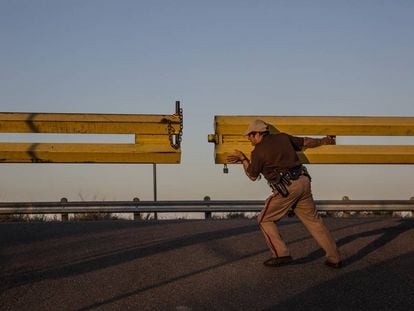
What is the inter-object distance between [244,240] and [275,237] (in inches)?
61.2

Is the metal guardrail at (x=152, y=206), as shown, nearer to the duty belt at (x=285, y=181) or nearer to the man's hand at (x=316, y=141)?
the man's hand at (x=316, y=141)

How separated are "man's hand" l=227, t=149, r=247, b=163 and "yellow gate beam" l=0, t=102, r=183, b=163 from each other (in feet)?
3.57

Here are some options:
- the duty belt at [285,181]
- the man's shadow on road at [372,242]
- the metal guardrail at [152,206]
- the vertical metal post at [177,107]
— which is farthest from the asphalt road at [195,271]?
the metal guardrail at [152,206]

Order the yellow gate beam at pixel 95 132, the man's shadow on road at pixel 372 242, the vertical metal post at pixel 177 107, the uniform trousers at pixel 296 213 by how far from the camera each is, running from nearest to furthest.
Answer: the uniform trousers at pixel 296 213
the man's shadow on road at pixel 372 242
the yellow gate beam at pixel 95 132
the vertical metal post at pixel 177 107

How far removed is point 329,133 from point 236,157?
146cm

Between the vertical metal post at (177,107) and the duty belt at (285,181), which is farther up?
the vertical metal post at (177,107)

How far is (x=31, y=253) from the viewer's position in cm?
835

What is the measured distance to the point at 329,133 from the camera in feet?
29.9

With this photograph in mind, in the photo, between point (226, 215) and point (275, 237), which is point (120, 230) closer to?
point (275, 237)

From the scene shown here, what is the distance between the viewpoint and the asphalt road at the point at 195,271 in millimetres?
6027

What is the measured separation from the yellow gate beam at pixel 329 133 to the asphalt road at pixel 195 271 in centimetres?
104

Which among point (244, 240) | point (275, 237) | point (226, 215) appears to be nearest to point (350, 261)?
point (275, 237)

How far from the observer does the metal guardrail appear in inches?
618

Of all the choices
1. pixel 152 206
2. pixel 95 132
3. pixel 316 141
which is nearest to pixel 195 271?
pixel 316 141
